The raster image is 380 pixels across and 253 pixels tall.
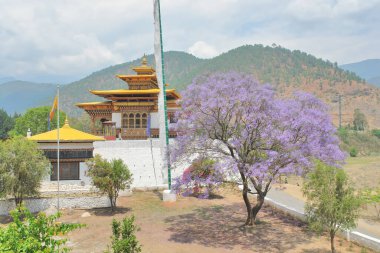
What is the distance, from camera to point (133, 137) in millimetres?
40031

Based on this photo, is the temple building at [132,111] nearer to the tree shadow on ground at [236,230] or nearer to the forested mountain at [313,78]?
the tree shadow on ground at [236,230]

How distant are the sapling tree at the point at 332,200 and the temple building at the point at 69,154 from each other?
2030 centimetres

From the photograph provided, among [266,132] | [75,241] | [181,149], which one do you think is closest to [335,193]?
[266,132]

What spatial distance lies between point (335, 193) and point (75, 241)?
1364cm

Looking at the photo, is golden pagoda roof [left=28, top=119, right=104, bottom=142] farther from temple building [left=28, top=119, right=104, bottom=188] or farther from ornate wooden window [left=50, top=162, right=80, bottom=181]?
ornate wooden window [left=50, top=162, right=80, bottom=181]

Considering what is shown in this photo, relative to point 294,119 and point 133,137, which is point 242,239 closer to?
point 294,119

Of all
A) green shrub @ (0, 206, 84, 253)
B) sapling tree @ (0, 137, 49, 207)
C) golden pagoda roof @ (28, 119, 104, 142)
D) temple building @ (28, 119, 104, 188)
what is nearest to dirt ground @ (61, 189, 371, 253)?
sapling tree @ (0, 137, 49, 207)

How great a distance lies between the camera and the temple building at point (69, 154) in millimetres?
30609

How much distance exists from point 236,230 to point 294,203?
9.11m

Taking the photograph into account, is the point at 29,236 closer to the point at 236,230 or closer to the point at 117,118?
the point at 236,230

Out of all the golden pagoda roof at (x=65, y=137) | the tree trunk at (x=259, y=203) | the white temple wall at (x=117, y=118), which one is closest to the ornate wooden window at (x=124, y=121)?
the white temple wall at (x=117, y=118)

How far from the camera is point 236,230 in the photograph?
67.9 ft

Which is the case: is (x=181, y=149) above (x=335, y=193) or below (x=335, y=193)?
above

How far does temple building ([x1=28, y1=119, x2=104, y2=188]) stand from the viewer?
30609 mm
